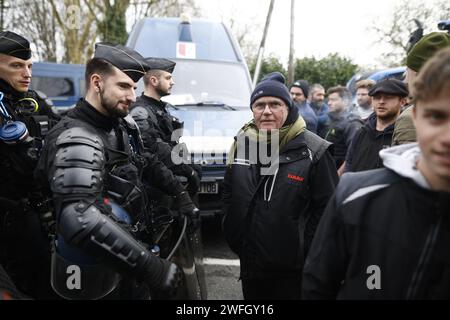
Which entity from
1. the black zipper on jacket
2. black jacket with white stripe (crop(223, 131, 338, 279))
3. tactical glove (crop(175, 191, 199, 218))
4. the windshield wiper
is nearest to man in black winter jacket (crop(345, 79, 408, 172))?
black jacket with white stripe (crop(223, 131, 338, 279))

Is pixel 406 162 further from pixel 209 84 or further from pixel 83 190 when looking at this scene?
pixel 209 84

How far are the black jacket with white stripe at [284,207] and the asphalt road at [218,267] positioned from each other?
1237 millimetres

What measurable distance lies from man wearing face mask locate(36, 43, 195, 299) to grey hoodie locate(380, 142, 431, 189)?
966 millimetres

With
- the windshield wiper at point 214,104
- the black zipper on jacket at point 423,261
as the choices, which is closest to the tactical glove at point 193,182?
the windshield wiper at point 214,104

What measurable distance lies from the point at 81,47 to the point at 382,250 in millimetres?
20220

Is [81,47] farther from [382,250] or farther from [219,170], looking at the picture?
[382,250]

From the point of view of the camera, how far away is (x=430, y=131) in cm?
94

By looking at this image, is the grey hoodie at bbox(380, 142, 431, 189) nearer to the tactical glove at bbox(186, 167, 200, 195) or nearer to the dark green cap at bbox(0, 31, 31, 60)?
the tactical glove at bbox(186, 167, 200, 195)

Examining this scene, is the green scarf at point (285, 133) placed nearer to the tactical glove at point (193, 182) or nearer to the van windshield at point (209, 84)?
the tactical glove at point (193, 182)

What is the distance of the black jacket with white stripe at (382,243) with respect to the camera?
100 centimetres

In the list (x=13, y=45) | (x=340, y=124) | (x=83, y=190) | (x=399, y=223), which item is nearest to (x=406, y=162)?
(x=399, y=223)

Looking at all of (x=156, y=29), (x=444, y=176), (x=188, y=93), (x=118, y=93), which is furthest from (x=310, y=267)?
(x=156, y=29)

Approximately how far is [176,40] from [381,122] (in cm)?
341
